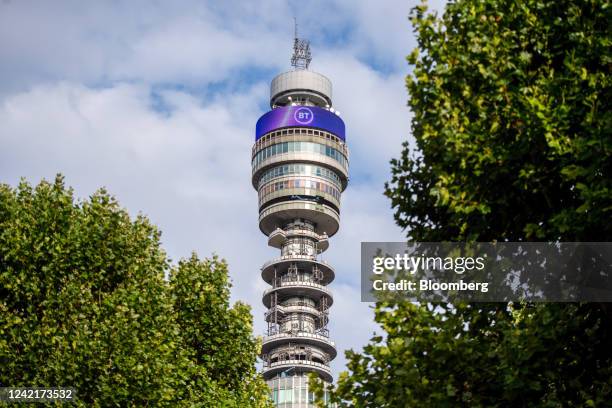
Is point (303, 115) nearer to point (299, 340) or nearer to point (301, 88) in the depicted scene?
point (301, 88)

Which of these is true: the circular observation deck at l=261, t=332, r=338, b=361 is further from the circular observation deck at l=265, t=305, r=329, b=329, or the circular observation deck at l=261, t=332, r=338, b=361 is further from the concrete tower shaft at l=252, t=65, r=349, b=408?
the circular observation deck at l=265, t=305, r=329, b=329

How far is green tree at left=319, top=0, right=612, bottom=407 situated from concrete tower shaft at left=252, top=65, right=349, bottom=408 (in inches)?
5557

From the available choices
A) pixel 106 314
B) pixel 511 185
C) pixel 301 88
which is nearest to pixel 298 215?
pixel 301 88

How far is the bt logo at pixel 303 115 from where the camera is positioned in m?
172

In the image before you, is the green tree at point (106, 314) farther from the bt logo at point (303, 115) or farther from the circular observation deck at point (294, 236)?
the bt logo at point (303, 115)

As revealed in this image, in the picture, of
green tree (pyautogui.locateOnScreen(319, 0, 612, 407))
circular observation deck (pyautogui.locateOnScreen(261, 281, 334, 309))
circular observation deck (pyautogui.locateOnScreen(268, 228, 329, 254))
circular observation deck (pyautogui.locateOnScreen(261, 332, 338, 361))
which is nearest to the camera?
green tree (pyautogui.locateOnScreen(319, 0, 612, 407))

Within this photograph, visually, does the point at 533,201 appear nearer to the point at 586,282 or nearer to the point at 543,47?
the point at 586,282

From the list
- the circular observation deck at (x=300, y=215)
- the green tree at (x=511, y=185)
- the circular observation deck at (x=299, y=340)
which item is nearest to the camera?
the green tree at (x=511, y=185)

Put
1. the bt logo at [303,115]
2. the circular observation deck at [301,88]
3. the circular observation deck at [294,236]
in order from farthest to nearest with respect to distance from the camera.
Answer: the circular observation deck at [301,88] → the bt logo at [303,115] → the circular observation deck at [294,236]

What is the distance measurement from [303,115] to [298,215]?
18837 mm

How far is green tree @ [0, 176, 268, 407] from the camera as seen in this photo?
1099 inches

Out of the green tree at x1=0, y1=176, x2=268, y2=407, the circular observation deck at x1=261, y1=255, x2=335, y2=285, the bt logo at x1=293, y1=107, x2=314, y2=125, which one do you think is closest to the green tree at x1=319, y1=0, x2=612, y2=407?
the green tree at x1=0, y1=176, x2=268, y2=407

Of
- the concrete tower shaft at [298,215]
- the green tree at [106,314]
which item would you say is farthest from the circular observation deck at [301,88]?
the green tree at [106,314]

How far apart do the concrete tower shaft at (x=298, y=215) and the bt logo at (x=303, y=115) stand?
0.19 m
